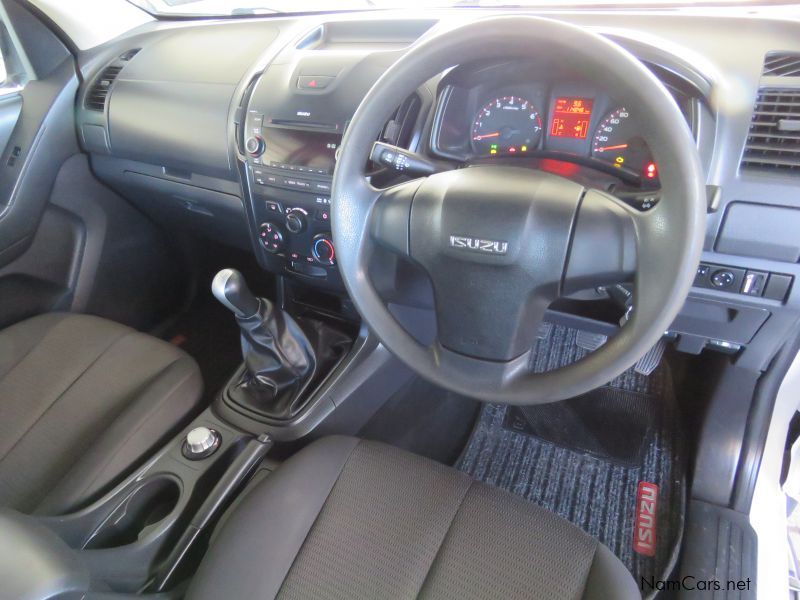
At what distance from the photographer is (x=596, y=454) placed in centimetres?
151

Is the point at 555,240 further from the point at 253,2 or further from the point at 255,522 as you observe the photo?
the point at 253,2

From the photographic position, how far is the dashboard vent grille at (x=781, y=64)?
0.79 meters

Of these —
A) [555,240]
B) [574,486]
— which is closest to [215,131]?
[555,240]

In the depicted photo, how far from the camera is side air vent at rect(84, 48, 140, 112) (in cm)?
151

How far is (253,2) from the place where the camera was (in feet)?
5.25

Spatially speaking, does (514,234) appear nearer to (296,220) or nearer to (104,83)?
(296,220)

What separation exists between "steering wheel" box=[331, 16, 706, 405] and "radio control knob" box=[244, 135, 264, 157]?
1.29 feet

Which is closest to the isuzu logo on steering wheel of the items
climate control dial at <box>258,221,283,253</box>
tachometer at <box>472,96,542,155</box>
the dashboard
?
the dashboard

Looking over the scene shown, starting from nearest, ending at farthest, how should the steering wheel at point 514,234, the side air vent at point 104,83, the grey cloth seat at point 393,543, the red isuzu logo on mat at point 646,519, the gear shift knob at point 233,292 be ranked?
the steering wheel at point 514,234
the grey cloth seat at point 393,543
the gear shift knob at point 233,292
the red isuzu logo on mat at point 646,519
the side air vent at point 104,83

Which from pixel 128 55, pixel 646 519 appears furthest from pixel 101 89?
pixel 646 519

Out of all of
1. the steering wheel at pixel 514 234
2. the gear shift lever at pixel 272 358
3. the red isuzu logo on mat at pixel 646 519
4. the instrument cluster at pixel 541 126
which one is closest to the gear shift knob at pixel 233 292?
the gear shift lever at pixel 272 358

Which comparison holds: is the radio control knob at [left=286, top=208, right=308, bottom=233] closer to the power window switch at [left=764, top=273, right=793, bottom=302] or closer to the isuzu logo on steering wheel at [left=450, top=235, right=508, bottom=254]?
the isuzu logo on steering wheel at [left=450, top=235, right=508, bottom=254]

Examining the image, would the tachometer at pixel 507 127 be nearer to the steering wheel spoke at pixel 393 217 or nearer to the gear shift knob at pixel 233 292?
the steering wheel spoke at pixel 393 217

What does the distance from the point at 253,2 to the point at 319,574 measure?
1472 millimetres
